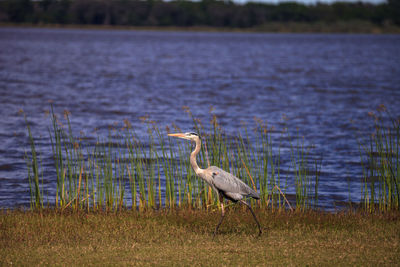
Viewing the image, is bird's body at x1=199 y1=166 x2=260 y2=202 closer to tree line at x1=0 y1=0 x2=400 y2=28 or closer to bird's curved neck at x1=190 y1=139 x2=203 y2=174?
bird's curved neck at x1=190 y1=139 x2=203 y2=174

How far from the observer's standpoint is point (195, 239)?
826 centimetres

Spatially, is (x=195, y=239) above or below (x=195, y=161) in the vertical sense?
below

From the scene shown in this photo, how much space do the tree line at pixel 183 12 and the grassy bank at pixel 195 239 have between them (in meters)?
148

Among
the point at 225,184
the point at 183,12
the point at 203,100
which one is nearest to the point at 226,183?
the point at 225,184

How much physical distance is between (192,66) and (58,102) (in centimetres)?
2895

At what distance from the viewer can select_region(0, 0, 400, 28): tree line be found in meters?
155

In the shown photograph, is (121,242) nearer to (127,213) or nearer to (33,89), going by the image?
(127,213)

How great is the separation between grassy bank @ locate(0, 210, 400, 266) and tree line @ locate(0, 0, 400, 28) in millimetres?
148254

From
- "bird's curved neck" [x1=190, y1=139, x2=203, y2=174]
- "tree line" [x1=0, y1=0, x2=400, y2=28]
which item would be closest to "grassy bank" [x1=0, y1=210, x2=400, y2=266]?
"bird's curved neck" [x1=190, y1=139, x2=203, y2=174]

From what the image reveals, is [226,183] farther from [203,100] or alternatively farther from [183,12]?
[183,12]

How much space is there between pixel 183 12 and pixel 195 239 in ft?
505

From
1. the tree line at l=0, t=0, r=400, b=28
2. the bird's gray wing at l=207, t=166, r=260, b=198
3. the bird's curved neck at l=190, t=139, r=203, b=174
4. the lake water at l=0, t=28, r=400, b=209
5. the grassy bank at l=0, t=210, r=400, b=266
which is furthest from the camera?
the tree line at l=0, t=0, r=400, b=28

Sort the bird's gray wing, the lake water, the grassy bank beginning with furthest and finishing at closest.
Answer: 1. the lake water
2. the bird's gray wing
3. the grassy bank

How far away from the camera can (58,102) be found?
2688cm
